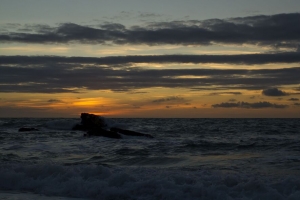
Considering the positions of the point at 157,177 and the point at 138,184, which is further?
the point at 157,177

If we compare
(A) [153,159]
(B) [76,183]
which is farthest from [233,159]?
(B) [76,183]

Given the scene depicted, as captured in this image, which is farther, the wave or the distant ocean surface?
the distant ocean surface

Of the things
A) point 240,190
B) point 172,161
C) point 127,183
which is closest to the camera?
point 240,190

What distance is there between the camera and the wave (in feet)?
34.5

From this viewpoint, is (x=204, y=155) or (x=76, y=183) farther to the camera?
(x=204, y=155)

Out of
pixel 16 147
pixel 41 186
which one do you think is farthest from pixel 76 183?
pixel 16 147

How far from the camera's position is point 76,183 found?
38.9 feet

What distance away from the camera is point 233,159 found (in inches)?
665

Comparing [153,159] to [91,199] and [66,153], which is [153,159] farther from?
[91,199]

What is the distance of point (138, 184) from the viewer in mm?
11266

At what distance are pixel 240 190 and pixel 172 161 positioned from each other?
246 inches

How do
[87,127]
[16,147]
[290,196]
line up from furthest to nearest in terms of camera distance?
[87,127] < [16,147] < [290,196]

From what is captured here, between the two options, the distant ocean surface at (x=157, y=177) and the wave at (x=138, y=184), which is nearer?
the wave at (x=138, y=184)

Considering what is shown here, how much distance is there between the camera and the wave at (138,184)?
414 inches
